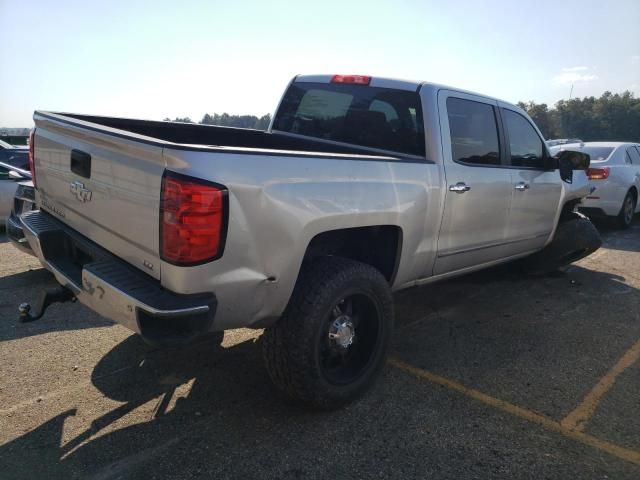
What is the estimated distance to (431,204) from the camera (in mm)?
3459

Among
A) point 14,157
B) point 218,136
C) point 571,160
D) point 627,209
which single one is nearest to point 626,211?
point 627,209

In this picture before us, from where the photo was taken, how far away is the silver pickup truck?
7.36ft

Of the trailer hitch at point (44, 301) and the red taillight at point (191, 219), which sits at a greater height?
the red taillight at point (191, 219)

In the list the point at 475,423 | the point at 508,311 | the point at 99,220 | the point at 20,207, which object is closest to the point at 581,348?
the point at 508,311

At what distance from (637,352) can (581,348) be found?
413 mm

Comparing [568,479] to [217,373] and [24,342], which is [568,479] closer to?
[217,373]

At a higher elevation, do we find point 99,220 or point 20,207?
point 99,220

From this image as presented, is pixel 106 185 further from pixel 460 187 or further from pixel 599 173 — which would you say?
pixel 599 173

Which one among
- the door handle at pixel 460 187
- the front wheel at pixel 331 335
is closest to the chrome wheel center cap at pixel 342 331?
the front wheel at pixel 331 335

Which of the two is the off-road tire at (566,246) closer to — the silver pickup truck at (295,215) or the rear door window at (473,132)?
the silver pickup truck at (295,215)

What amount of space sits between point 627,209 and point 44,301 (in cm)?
971

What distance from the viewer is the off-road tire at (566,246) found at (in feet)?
18.4

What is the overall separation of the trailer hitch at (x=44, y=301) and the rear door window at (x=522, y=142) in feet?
12.1

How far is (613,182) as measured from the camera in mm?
8898
